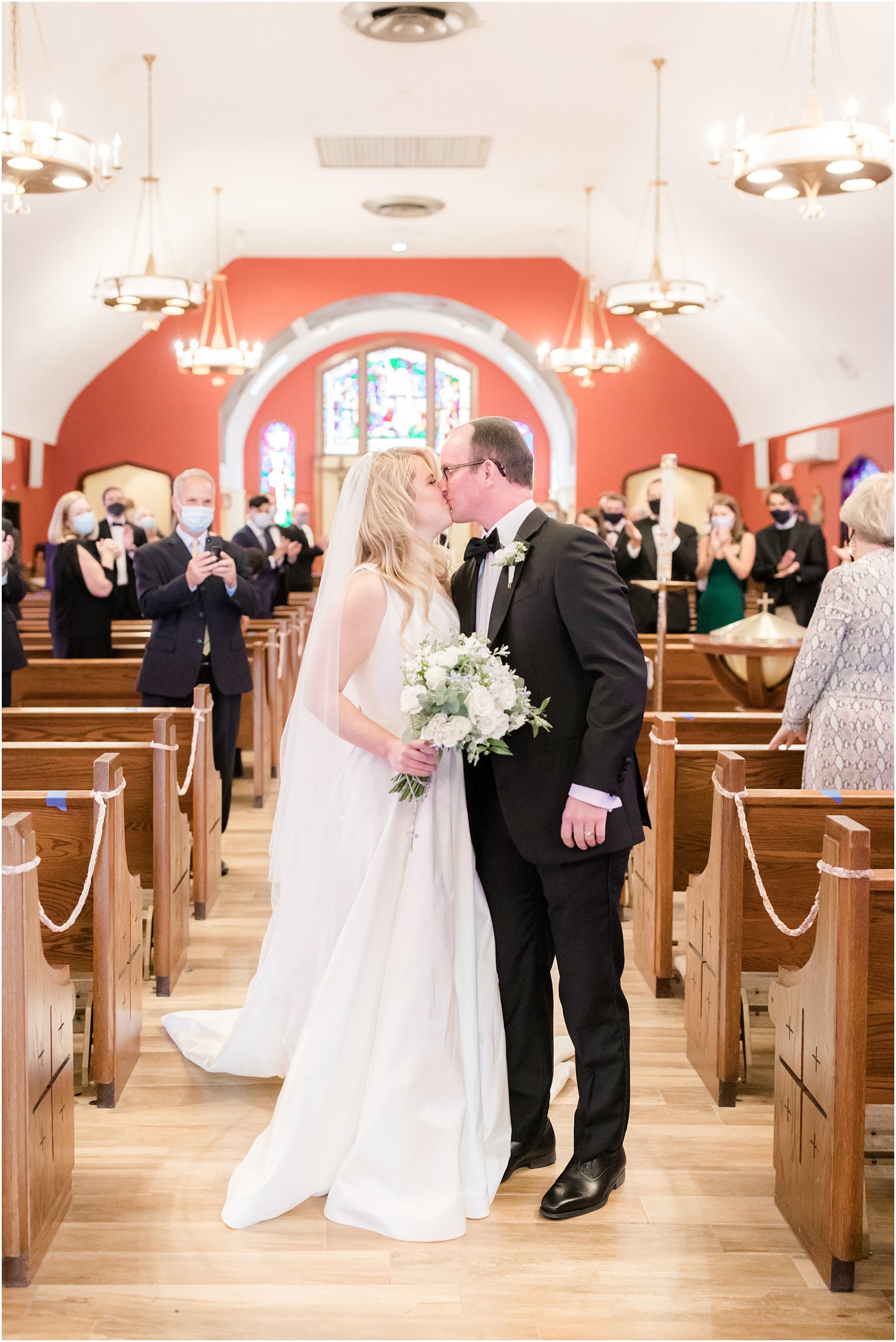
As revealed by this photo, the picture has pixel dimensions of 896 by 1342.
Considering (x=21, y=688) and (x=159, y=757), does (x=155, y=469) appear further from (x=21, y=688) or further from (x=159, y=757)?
(x=159, y=757)

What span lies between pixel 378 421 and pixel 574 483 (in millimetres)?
3998

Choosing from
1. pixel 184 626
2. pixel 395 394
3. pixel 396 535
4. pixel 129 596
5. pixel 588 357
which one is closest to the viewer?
pixel 396 535

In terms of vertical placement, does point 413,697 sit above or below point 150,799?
above

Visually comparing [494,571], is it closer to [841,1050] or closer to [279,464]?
[841,1050]

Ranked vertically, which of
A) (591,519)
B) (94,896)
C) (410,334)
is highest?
(410,334)

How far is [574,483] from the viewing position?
17328 mm

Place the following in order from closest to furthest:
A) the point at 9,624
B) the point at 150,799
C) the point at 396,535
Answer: the point at 396,535
the point at 150,799
the point at 9,624

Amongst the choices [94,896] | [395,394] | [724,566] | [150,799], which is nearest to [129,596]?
[724,566]

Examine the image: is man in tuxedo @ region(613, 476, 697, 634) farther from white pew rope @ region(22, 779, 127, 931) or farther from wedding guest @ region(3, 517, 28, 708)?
white pew rope @ region(22, 779, 127, 931)

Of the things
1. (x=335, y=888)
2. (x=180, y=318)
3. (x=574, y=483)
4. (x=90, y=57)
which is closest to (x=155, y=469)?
(x=180, y=318)

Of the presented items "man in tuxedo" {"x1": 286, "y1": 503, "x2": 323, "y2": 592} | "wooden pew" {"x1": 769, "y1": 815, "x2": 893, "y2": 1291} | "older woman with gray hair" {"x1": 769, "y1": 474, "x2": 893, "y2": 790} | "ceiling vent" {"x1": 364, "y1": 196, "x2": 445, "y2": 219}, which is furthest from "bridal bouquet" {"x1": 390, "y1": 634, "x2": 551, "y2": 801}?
"ceiling vent" {"x1": 364, "y1": 196, "x2": 445, "y2": 219}

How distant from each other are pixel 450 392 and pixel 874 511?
17.1 meters

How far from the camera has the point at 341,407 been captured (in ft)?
64.8

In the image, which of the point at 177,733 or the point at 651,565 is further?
the point at 651,565
